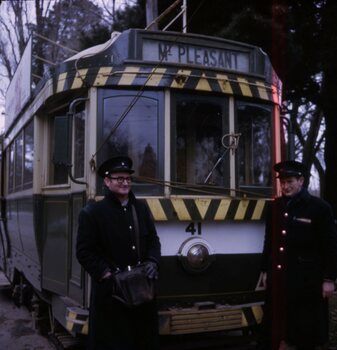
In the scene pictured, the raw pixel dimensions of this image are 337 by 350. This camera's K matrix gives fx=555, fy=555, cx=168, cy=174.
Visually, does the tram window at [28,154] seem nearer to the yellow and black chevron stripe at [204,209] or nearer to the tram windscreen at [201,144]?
the tram windscreen at [201,144]

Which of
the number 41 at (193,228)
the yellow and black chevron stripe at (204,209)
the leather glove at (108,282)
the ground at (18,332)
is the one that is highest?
the yellow and black chevron stripe at (204,209)

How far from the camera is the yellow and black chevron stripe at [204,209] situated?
5.01m

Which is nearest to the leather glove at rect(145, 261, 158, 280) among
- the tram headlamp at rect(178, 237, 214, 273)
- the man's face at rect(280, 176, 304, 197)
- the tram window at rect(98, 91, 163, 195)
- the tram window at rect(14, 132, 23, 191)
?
the tram headlamp at rect(178, 237, 214, 273)

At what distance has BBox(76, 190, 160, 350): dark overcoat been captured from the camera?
3924 mm

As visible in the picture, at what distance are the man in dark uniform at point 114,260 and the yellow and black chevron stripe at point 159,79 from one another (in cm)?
127

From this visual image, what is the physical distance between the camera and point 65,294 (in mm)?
5465

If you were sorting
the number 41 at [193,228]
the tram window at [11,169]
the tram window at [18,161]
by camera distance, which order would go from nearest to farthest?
the number 41 at [193,228] → the tram window at [18,161] → the tram window at [11,169]

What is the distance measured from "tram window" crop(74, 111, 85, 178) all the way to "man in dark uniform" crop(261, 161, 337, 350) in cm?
190

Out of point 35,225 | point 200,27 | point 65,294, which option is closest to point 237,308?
point 65,294

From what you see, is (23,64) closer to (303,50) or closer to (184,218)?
(184,218)

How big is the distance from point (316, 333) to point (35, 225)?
128 inches

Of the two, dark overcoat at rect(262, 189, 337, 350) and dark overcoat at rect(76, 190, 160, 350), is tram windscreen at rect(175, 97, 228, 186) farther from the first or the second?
dark overcoat at rect(76, 190, 160, 350)

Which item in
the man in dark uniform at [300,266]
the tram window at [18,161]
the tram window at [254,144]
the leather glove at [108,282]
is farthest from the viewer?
the tram window at [18,161]

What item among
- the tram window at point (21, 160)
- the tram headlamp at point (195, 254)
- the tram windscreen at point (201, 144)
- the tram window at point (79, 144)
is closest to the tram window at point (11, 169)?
the tram window at point (21, 160)
